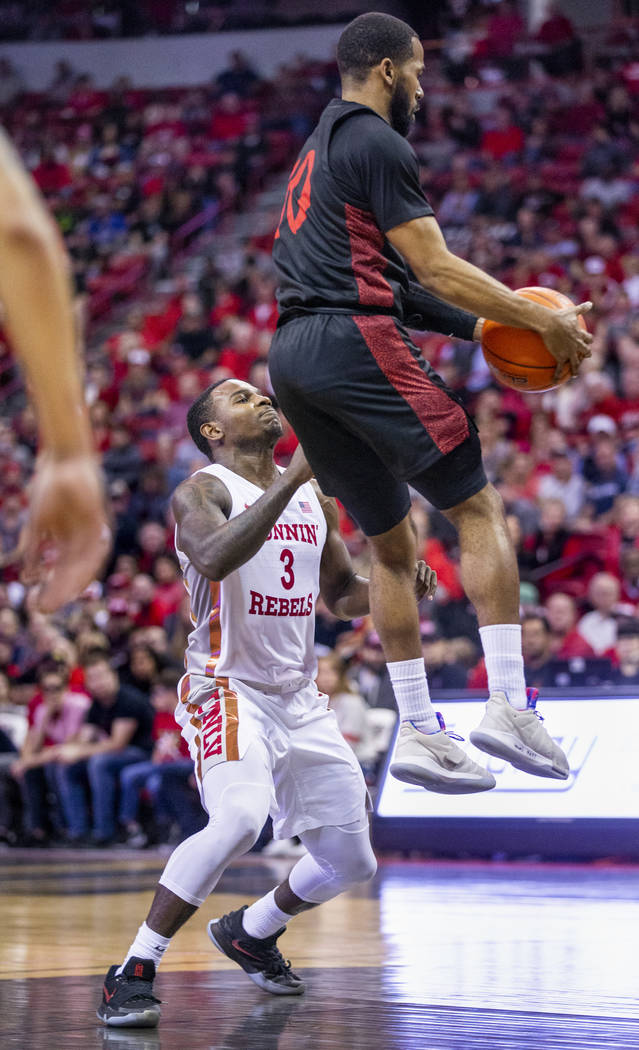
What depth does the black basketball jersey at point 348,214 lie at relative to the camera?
4023 mm

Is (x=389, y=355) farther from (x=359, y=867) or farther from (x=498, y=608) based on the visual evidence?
(x=359, y=867)

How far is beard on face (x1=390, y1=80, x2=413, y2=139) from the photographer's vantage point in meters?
4.29

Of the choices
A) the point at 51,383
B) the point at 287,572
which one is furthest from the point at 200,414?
the point at 51,383

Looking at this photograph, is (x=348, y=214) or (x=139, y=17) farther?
(x=139, y=17)

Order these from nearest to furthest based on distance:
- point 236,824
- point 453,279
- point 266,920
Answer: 1. point 453,279
2. point 236,824
3. point 266,920

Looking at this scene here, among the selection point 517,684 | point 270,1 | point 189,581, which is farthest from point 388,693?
point 270,1

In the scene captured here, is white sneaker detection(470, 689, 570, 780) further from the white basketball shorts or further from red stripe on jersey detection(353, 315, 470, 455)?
the white basketball shorts

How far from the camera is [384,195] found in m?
4.01

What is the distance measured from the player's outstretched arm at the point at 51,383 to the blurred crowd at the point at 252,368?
188 inches

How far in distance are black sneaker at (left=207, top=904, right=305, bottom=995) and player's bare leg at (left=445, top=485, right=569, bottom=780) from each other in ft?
5.62

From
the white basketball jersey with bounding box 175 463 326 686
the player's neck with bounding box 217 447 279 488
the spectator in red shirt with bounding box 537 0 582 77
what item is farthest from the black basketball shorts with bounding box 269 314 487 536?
the spectator in red shirt with bounding box 537 0 582 77

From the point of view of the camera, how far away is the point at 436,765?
428 centimetres

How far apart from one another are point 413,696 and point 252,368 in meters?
10.7

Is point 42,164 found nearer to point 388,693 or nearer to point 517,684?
point 388,693
